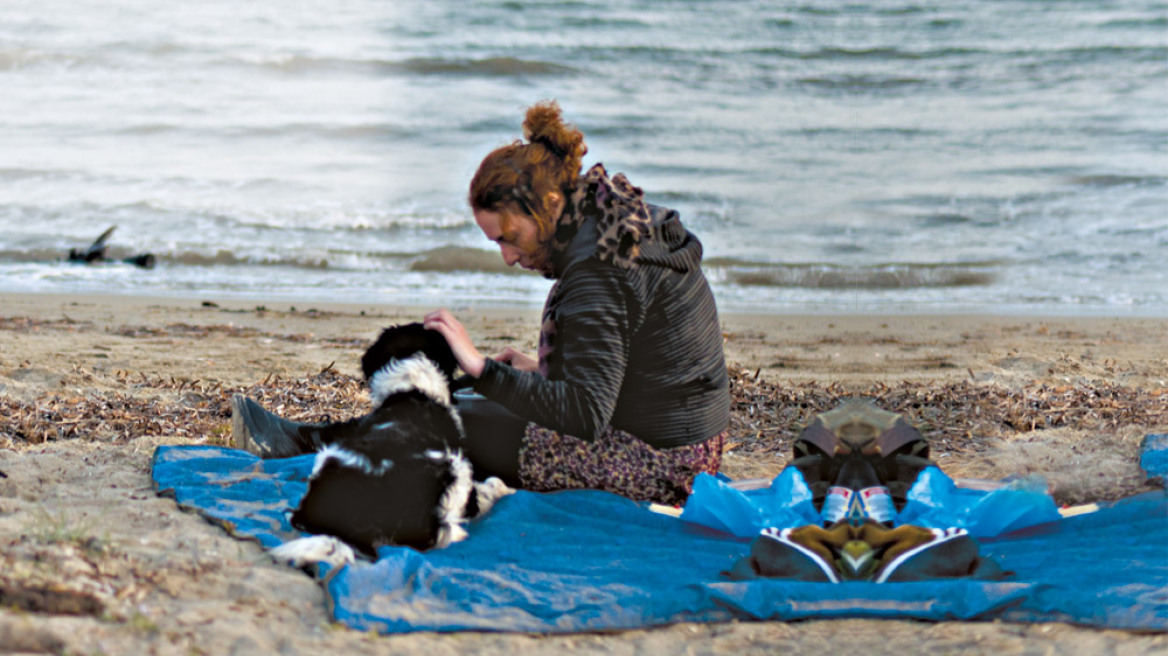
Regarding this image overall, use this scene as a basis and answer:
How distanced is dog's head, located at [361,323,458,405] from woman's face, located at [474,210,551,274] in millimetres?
411

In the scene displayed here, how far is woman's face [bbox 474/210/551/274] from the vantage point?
3.32m

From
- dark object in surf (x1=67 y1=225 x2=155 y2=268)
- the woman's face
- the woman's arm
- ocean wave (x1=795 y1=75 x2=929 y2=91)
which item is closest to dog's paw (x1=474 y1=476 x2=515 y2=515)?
the woman's arm

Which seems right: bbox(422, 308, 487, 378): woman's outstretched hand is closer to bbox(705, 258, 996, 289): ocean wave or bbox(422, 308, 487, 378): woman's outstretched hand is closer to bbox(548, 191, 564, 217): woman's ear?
bbox(548, 191, 564, 217): woman's ear

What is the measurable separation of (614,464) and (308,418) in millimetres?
2545

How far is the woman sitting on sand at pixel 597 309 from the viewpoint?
3.27 meters

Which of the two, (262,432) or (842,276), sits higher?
(842,276)

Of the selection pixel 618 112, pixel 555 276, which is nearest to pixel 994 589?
pixel 555 276

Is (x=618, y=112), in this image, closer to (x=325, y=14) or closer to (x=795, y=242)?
(x=795, y=242)

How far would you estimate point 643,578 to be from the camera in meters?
3.10

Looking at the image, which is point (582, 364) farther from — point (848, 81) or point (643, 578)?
point (848, 81)

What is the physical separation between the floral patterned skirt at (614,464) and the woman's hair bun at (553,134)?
1.01 metres

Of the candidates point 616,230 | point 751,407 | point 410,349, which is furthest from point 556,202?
point 751,407

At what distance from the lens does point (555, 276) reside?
11.6 feet

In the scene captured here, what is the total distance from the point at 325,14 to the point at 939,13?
1491cm
